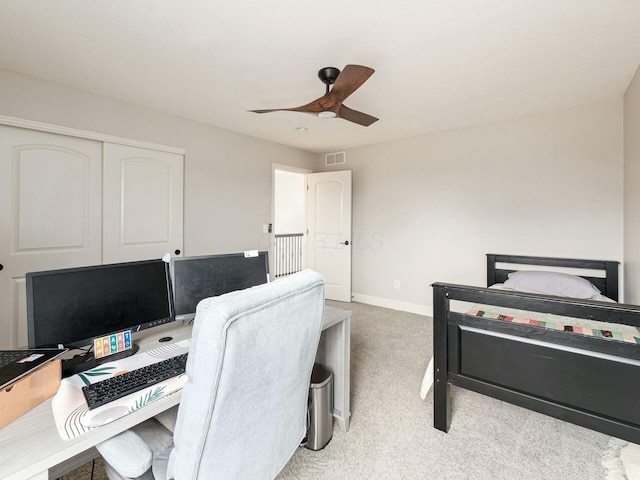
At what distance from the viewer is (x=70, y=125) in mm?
2666

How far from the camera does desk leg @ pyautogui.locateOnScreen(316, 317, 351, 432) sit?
183 cm

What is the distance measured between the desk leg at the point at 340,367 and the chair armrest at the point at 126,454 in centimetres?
115

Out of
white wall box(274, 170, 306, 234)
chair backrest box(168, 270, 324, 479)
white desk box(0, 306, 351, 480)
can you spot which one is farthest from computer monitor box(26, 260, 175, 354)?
white wall box(274, 170, 306, 234)

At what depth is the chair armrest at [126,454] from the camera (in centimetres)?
80

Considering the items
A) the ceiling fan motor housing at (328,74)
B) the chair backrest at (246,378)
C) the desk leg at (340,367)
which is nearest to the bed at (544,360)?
the desk leg at (340,367)

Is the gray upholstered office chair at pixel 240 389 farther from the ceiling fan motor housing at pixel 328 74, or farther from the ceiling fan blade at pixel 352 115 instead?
the ceiling fan motor housing at pixel 328 74

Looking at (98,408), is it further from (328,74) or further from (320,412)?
(328,74)

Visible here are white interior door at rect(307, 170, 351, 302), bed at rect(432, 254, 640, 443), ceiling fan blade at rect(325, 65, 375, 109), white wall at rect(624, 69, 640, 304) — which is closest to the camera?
bed at rect(432, 254, 640, 443)

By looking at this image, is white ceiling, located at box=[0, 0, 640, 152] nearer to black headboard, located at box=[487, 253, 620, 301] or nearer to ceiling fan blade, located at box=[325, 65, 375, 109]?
ceiling fan blade, located at box=[325, 65, 375, 109]

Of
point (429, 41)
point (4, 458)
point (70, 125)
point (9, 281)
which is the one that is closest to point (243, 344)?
point (4, 458)

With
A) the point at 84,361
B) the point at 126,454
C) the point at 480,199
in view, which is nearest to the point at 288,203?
the point at 480,199

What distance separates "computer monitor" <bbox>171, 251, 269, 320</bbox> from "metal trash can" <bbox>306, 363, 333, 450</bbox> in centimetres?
67

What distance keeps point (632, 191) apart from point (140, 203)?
448 centimetres

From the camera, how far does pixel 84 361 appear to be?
3.98ft
